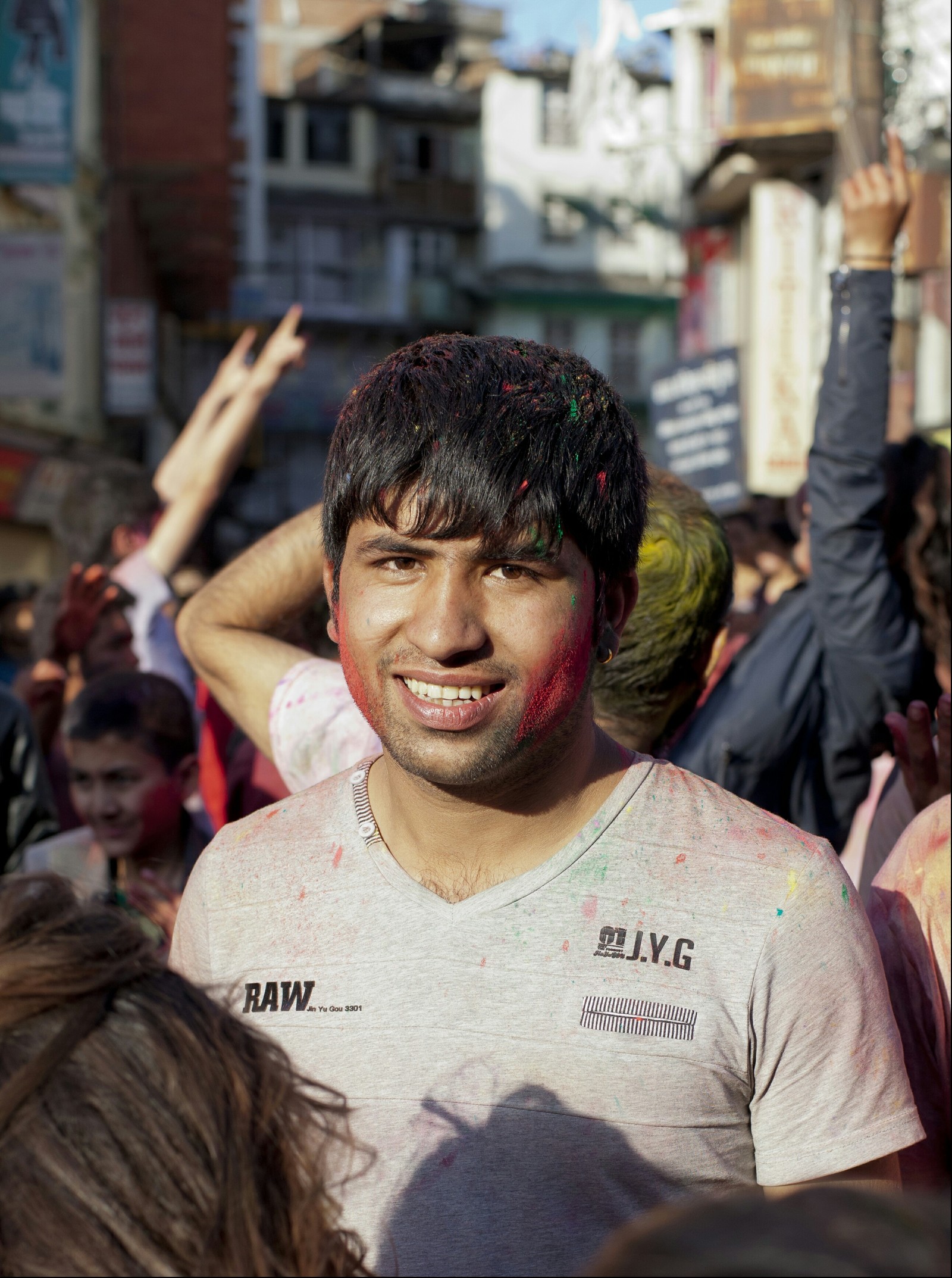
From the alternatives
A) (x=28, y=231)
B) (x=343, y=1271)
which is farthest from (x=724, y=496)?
(x=28, y=231)

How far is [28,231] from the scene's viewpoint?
1497 cm

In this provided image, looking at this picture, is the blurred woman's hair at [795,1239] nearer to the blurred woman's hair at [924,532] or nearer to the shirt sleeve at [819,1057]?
the shirt sleeve at [819,1057]

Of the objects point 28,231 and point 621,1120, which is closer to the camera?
point 621,1120

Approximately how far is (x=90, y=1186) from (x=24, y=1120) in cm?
7

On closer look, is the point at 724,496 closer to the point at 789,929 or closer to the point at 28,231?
the point at 789,929

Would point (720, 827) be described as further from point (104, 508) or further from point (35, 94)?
point (35, 94)

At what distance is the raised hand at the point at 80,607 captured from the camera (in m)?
4.23

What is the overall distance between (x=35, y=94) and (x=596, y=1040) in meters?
13.3

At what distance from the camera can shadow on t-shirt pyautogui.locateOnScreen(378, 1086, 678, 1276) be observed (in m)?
1.55

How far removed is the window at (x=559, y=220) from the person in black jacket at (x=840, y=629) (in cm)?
4460

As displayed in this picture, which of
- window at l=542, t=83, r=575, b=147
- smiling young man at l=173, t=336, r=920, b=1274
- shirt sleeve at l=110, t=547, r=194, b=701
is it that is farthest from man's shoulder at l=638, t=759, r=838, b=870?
window at l=542, t=83, r=575, b=147

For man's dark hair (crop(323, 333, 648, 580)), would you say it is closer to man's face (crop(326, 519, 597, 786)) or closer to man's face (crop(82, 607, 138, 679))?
man's face (crop(326, 519, 597, 786))

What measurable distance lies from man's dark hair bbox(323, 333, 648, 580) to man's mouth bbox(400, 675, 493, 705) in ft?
0.55

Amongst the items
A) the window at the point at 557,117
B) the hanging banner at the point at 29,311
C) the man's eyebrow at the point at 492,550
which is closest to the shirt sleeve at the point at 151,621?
the man's eyebrow at the point at 492,550
